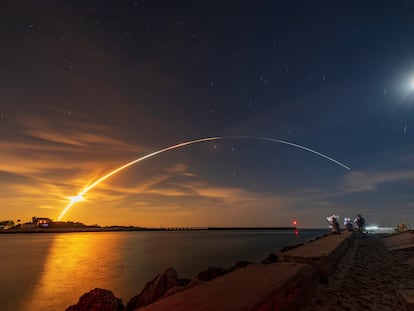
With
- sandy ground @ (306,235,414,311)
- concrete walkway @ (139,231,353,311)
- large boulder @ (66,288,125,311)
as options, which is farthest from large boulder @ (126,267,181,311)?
sandy ground @ (306,235,414,311)

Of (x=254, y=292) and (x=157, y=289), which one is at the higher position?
(x=254, y=292)

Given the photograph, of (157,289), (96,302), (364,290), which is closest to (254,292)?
(364,290)

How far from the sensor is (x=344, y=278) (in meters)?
10.3

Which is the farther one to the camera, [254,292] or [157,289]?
[157,289]

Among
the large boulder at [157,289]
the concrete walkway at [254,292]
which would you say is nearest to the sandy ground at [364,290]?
the concrete walkway at [254,292]

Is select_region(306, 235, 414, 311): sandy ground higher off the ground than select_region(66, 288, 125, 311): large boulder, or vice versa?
select_region(306, 235, 414, 311): sandy ground

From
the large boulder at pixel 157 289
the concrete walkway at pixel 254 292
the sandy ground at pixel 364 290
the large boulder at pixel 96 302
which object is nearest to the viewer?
the concrete walkway at pixel 254 292

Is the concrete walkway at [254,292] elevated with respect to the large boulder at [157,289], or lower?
elevated

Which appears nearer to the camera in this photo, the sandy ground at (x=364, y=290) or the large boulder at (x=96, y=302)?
the sandy ground at (x=364, y=290)

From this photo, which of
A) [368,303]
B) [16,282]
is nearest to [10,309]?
[16,282]

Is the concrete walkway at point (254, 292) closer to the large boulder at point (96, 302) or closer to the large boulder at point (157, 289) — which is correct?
the large boulder at point (96, 302)

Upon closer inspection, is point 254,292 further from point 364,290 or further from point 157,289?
point 157,289

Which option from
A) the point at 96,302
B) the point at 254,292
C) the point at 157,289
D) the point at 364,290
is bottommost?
the point at 96,302

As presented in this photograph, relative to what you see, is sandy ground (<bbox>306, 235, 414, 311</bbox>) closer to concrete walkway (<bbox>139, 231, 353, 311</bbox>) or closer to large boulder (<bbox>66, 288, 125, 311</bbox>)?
concrete walkway (<bbox>139, 231, 353, 311</bbox>)
